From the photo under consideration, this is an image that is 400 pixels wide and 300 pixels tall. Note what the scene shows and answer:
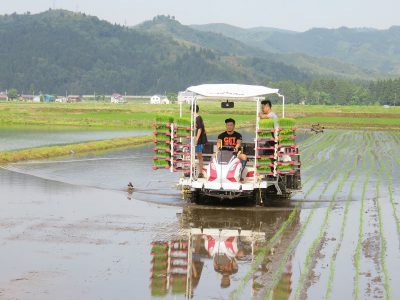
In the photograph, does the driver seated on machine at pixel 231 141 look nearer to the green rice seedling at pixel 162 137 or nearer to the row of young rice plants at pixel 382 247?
the green rice seedling at pixel 162 137

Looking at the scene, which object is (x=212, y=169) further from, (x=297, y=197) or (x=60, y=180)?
(x=60, y=180)

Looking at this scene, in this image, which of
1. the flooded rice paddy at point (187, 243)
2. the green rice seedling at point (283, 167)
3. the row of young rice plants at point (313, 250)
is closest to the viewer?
the flooded rice paddy at point (187, 243)

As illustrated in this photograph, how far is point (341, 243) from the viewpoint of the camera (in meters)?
12.9

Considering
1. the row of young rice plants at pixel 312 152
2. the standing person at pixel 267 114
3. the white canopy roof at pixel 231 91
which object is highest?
the white canopy roof at pixel 231 91

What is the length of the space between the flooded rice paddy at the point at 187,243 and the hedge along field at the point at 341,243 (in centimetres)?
2

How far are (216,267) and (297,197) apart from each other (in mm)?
8890

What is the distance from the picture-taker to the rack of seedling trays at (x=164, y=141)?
58.1 ft

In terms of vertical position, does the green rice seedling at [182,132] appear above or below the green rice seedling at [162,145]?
above

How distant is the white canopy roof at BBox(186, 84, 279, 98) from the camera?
1686 centimetres

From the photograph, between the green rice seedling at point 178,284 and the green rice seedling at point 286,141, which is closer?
the green rice seedling at point 178,284

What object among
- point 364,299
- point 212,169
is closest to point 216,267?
point 364,299

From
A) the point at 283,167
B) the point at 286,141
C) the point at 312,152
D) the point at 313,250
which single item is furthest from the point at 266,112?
the point at 312,152

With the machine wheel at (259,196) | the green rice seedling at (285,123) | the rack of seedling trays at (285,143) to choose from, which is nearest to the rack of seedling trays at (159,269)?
the machine wheel at (259,196)

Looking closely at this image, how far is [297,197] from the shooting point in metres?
19.4
